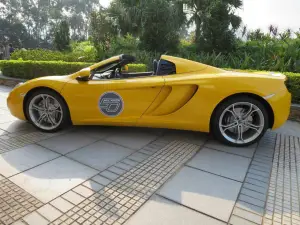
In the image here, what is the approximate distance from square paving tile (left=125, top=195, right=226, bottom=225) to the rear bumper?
1.69 m

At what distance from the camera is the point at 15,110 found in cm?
331

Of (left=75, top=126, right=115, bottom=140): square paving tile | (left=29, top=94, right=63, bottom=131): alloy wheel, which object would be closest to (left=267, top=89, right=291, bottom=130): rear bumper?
(left=75, top=126, right=115, bottom=140): square paving tile

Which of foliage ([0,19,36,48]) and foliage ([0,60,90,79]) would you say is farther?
foliage ([0,19,36,48])

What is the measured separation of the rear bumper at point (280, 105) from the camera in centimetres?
277

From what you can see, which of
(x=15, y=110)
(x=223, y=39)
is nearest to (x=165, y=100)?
(x=15, y=110)

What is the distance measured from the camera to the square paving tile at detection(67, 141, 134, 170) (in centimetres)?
249

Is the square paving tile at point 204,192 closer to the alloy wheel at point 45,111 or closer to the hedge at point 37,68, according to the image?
the alloy wheel at point 45,111

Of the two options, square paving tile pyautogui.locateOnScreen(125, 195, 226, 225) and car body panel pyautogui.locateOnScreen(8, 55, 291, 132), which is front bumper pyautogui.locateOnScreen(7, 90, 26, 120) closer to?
car body panel pyautogui.locateOnScreen(8, 55, 291, 132)

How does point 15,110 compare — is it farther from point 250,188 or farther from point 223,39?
point 223,39

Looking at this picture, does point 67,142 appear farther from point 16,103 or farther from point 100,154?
point 16,103

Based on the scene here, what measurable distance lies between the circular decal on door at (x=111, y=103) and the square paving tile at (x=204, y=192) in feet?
3.78

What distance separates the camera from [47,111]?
10.6ft

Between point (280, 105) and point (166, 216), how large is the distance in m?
1.97

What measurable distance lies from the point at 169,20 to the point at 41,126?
33.6 ft
